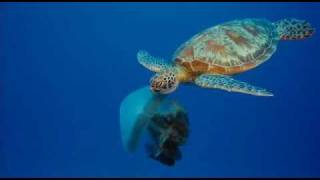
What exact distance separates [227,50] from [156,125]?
1146 millimetres

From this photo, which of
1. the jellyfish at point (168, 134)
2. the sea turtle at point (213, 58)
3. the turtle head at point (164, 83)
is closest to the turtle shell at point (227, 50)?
the sea turtle at point (213, 58)

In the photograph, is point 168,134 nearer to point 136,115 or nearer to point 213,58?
point 136,115

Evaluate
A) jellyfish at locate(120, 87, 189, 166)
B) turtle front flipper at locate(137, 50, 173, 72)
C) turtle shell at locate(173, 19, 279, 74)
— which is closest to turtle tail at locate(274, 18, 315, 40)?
turtle shell at locate(173, 19, 279, 74)

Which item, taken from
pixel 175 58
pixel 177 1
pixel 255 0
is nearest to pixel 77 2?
pixel 177 1

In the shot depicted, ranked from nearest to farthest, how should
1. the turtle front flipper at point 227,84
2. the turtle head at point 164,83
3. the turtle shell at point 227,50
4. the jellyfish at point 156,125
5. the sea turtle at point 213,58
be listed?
the turtle front flipper at point 227,84 → the jellyfish at point 156,125 → the turtle head at point 164,83 → the sea turtle at point 213,58 → the turtle shell at point 227,50

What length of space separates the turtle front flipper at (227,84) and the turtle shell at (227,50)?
207 millimetres

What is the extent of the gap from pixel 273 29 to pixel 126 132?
2.15 m

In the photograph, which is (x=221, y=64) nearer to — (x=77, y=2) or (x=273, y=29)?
(x=273, y=29)

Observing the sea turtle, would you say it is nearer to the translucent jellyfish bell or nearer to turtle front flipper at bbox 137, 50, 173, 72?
turtle front flipper at bbox 137, 50, 173, 72

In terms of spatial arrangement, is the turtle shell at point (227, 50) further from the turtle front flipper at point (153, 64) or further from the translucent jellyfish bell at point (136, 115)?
the translucent jellyfish bell at point (136, 115)

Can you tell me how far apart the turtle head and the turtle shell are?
357 mm

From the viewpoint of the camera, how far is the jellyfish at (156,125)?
4043mm

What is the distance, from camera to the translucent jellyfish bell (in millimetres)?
4254

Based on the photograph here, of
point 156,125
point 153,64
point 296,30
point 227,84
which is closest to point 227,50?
point 227,84
